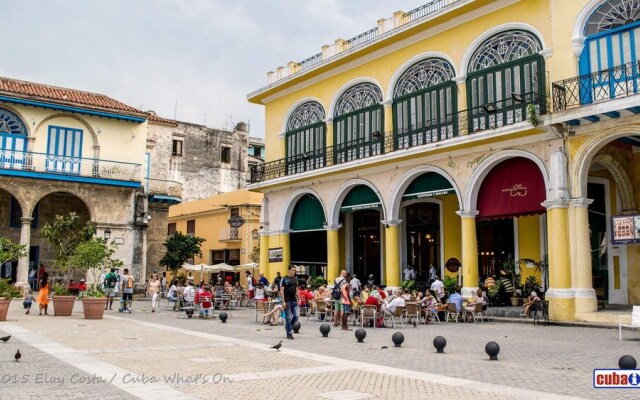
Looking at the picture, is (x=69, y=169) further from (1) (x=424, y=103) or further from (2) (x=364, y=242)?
(1) (x=424, y=103)

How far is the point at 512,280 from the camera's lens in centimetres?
2000

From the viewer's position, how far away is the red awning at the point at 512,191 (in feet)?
56.9

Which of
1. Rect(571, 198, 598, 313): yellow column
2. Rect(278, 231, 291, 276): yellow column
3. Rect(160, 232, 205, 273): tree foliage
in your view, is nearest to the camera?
Rect(571, 198, 598, 313): yellow column

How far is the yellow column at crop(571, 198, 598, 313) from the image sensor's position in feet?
51.4

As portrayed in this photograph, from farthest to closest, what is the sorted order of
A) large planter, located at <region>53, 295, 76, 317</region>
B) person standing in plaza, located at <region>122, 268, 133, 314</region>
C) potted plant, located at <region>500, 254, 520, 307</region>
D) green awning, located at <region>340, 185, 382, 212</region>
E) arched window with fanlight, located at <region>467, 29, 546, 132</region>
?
green awning, located at <region>340, 185, 382, 212</region>, person standing in plaza, located at <region>122, 268, 133, 314</region>, potted plant, located at <region>500, 254, 520, 307</region>, large planter, located at <region>53, 295, 76, 317</region>, arched window with fanlight, located at <region>467, 29, 546, 132</region>

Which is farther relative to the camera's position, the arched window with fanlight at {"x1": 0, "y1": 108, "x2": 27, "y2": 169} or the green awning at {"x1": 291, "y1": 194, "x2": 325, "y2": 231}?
the arched window with fanlight at {"x1": 0, "y1": 108, "x2": 27, "y2": 169}

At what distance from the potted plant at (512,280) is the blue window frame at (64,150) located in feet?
64.1

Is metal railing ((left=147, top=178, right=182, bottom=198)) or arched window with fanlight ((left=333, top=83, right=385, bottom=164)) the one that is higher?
arched window with fanlight ((left=333, top=83, right=385, bottom=164))

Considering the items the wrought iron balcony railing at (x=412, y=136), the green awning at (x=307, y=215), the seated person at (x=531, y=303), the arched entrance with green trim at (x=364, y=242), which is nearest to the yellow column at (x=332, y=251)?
the green awning at (x=307, y=215)

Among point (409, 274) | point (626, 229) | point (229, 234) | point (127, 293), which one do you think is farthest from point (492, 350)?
point (229, 234)

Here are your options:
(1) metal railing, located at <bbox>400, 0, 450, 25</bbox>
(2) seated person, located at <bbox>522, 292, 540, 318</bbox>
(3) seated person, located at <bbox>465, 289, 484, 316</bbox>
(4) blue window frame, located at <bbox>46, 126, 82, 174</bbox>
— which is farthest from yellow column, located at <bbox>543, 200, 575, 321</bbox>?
(4) blue window frame, located at <bbox>46, 126, 82, 174</bbox>

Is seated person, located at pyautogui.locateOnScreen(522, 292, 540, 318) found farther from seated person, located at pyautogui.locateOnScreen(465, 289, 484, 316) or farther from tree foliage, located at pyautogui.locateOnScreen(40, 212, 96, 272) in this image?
tree foliage, located at pyautogui.locateOnScreen(40, 212, 96, 272)

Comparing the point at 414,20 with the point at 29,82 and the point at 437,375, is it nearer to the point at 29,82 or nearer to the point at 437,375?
the point at 437,375

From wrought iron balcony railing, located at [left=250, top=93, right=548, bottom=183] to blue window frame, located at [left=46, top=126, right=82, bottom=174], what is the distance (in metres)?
8.48
